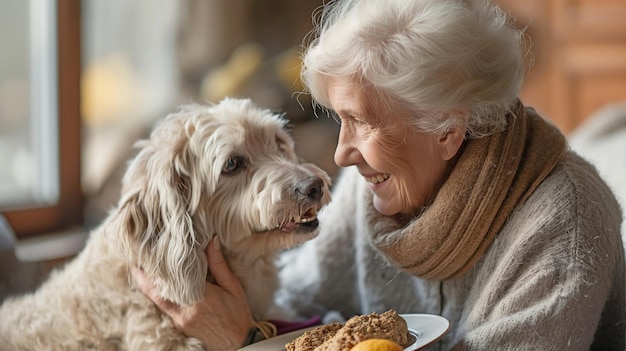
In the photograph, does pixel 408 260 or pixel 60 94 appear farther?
pixel 60 94

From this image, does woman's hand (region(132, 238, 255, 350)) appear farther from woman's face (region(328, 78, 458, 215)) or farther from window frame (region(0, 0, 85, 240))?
window frame (region(0, 0, 85, 240))

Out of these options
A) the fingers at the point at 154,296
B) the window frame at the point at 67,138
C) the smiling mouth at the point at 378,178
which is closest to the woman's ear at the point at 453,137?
the smiling mouth at the point at 378,178

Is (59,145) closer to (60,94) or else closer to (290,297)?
(60,94)

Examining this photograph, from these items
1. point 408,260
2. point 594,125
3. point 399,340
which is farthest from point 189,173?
point 594,125

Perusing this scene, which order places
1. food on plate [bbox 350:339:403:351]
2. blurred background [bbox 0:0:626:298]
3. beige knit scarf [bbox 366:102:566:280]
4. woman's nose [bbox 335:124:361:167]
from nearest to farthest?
food on plate [bbox 350:339:403:351]
beige knit scarf [bbox 366:102:566:280]
woman's nose [bbox 335:124:361:167]
blurred background [bbox 0:0:626:298]

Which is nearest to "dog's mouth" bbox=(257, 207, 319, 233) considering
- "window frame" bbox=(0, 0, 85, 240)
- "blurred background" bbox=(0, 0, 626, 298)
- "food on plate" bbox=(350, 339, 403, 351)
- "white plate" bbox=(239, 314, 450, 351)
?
"white plate" bbox=(239, 314, 450, 351)

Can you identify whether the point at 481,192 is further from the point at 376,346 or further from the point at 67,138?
the point at 67,138

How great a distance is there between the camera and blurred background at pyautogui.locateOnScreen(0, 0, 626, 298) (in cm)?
284

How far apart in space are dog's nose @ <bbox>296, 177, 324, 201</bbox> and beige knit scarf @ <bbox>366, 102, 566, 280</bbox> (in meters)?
0.21

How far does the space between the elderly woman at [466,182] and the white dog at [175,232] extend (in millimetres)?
70

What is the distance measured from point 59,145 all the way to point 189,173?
147cm

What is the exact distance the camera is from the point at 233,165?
1.74 m

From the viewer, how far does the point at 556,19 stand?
4648 millimetres

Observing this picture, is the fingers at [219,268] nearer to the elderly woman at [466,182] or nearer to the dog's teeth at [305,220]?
the elderly woman at [466,182]
